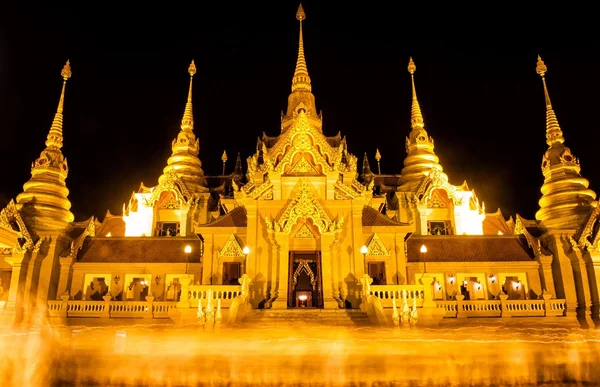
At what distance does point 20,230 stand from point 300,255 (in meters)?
13.2

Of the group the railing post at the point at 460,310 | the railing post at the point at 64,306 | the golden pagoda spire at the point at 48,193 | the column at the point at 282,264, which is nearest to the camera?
the column at the point at 282,264

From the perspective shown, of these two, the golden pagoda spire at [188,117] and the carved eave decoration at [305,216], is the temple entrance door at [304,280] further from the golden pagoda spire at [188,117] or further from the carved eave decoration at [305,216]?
the golden pagoda spire at [188,117]

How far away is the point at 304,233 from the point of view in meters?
22.4

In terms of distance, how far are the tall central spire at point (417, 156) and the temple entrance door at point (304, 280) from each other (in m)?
13.1

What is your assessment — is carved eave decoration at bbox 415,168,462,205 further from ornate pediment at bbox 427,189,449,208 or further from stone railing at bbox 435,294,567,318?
stone railing at bbox 435,294,567,318

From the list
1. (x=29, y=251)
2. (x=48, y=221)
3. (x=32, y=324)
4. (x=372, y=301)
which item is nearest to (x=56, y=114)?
(x=48, y=221)

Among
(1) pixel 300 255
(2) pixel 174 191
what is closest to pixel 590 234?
(1) pixel 300 255

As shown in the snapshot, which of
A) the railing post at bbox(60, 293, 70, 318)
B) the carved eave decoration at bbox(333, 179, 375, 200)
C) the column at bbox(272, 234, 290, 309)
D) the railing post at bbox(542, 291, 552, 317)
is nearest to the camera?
the column at bbox(272, 234, 290, 309)

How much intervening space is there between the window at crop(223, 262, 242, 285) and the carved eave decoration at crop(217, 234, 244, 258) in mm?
526

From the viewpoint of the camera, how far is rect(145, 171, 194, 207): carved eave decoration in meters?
34.2

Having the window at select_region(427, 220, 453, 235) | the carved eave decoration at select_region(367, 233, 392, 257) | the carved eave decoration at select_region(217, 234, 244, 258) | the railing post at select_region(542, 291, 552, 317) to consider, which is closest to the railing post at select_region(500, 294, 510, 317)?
the railing post at select_region(542, 291, 552, 317)

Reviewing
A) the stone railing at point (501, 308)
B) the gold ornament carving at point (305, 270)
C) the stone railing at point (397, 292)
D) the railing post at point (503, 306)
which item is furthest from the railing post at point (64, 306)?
the railing post at point (503, 306)

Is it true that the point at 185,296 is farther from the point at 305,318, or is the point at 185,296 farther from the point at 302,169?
the point at 302,169

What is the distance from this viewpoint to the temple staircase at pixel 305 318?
58.5 ft
